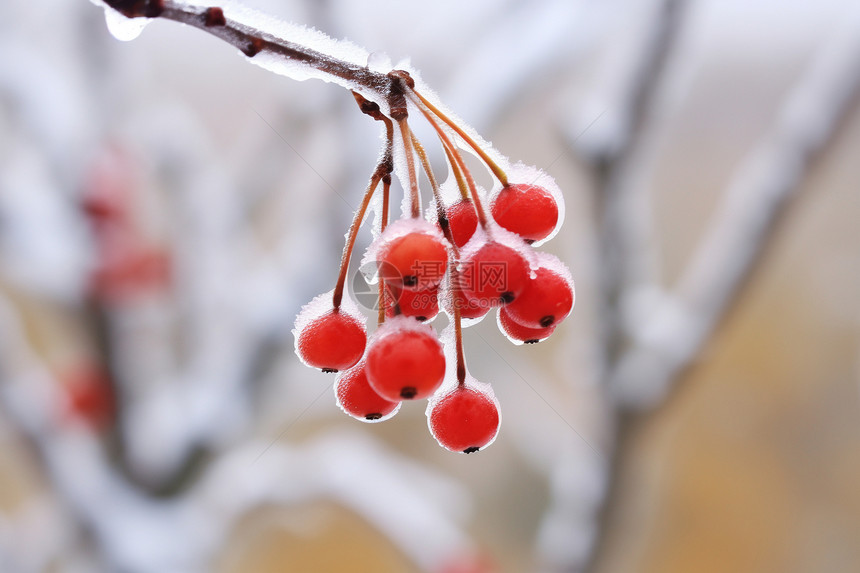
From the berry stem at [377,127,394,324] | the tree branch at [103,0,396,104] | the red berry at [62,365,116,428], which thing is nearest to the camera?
the tree branch at [103,0,396,104]

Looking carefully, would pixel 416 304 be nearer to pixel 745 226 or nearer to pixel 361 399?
pixel 361 399

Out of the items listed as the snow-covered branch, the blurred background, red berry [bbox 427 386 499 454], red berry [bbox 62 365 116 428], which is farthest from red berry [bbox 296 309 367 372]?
red berry [bbox 62 365 116 428]

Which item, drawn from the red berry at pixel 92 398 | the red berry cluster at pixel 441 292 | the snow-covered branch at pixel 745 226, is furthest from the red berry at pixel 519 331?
the red berry at pixel 92 398

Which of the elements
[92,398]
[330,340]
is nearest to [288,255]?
[92,398]

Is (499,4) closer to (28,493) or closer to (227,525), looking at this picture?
(227,525)

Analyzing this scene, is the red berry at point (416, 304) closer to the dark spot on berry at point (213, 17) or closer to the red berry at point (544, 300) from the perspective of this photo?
the red berry at point (544, 300)

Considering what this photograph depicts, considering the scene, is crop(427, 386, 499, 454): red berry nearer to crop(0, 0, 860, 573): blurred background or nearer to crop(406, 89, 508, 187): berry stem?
crop(406, 89, 508, 187): berry stem

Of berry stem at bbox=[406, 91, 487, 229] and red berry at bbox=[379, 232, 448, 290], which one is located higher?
berry stem at bbox=[406, 91, 487, 229]
